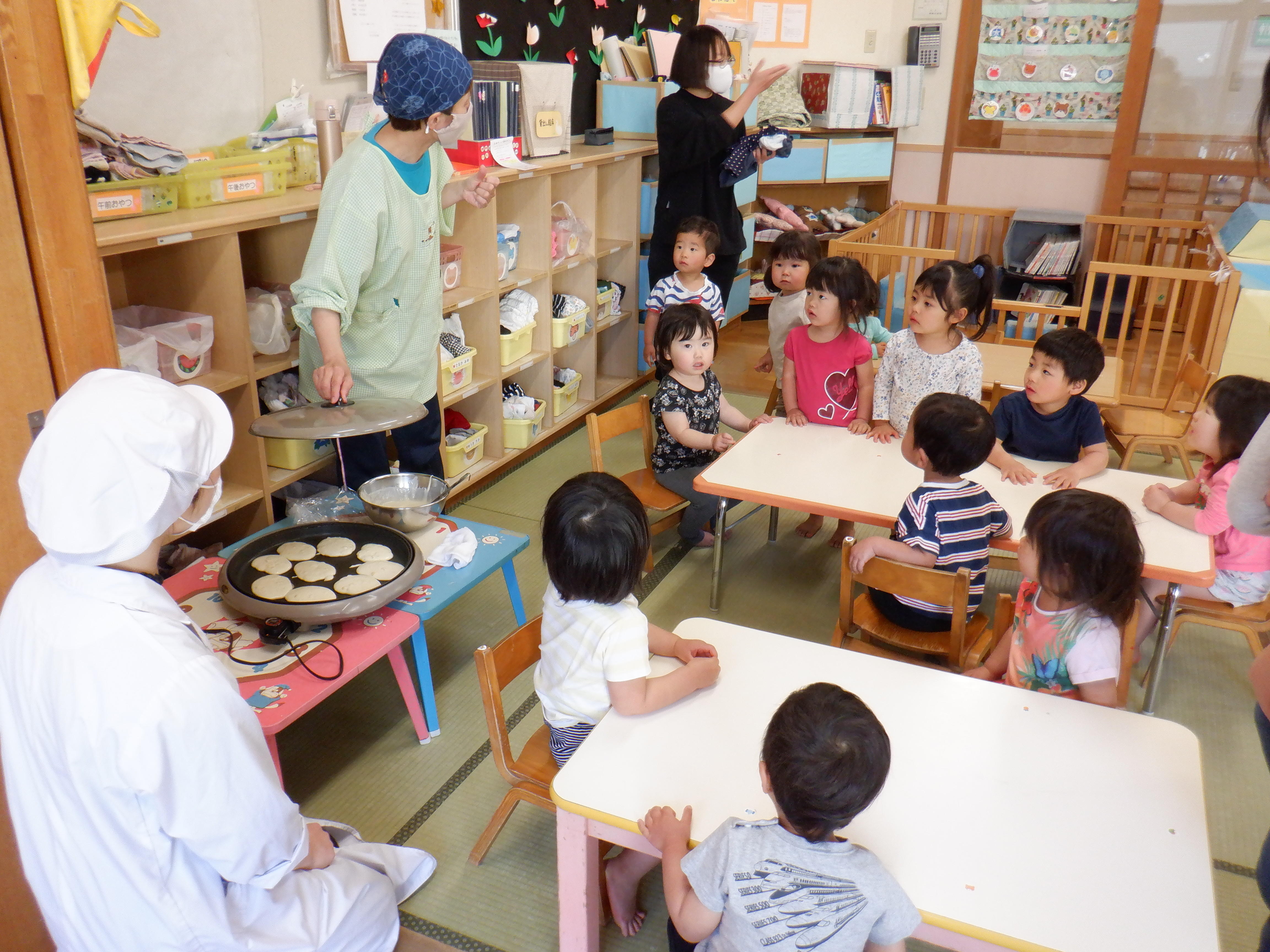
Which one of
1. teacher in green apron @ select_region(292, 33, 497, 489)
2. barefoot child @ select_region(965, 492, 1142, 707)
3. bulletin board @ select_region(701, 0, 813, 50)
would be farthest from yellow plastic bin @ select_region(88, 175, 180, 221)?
bulletin board @ select_region(701, 0, 813, 50)

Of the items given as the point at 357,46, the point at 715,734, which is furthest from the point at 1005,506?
the point at 357,46

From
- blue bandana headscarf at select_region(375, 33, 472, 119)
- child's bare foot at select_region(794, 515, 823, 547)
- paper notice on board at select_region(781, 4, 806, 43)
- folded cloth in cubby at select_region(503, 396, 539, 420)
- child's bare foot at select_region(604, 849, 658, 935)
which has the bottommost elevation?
child's bare foot at select_region(794, 515, 823, 547)

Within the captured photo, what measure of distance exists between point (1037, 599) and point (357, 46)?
263 cm

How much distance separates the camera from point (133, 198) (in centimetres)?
215

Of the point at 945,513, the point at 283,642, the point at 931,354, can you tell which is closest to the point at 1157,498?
the point at 945,513

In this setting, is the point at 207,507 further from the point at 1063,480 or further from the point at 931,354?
the point at 931,354

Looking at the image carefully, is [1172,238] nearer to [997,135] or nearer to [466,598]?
[997,135]

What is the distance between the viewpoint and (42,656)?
111 centimetres

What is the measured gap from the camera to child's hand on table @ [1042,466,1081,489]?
7.73 feet

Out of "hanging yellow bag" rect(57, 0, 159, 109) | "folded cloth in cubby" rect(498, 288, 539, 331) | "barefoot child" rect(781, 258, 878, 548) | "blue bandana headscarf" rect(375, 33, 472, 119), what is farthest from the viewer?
"folded cloth in cubby" rect(498, 288, 539, 331)

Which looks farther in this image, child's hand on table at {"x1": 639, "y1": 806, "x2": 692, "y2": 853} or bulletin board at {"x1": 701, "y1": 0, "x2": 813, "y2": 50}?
bulletin board at {"x1": 701, "y1": 0, "x2": 813, "y2": 50}

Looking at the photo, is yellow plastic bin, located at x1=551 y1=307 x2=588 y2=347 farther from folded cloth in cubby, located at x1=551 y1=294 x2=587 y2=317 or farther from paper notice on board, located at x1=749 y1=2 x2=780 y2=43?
paper notice on board, located at x1=749 y1=2 x2=780 y2=43

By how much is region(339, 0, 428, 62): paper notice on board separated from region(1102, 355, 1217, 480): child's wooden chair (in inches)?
108

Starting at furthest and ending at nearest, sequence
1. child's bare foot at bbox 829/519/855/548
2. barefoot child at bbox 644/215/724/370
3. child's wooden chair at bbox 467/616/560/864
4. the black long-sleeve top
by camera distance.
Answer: the black long-sleeve top → barefoot child at bbox 644/215/724/370 → child's bare foot at bbox 829/519/855/548 → child's wooden chair at bbox 467/616/560/864
